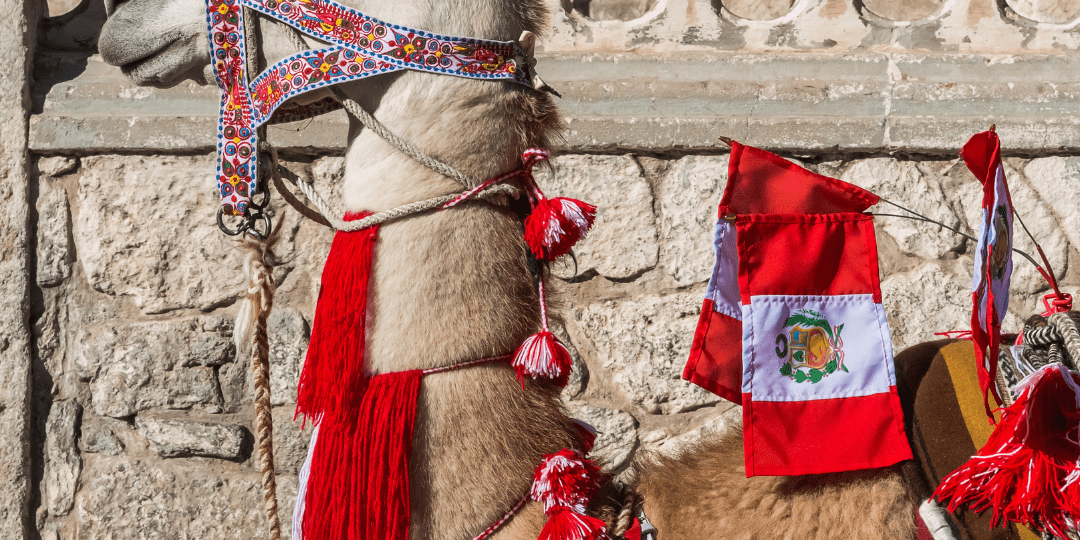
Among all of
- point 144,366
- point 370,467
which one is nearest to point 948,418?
point 370,467

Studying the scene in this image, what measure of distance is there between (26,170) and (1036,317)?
8.16 ft

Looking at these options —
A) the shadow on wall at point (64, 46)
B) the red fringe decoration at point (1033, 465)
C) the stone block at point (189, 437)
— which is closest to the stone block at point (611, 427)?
the stone block at point (189, 437)

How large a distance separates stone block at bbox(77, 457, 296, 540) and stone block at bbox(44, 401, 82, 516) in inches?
1.5

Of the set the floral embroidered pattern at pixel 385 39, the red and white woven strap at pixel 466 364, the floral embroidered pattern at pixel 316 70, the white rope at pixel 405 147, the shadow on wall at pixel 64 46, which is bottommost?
the red and white woven strap at pixel 466 364

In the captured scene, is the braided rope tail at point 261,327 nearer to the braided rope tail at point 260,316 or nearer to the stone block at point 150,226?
the braided rope tail at point 260,316

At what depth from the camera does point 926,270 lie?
2.12m

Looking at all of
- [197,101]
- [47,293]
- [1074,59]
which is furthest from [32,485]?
[1074,59]

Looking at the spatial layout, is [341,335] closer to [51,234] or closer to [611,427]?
[611,427]

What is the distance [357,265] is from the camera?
3.36 ft

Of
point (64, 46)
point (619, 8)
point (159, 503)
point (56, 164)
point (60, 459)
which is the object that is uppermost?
point (619, 8)

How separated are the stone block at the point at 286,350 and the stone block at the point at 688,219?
1089mm

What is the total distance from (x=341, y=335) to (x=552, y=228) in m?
0.33

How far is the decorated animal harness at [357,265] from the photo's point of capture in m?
0.98

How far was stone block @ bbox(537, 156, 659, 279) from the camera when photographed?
2145 mm
